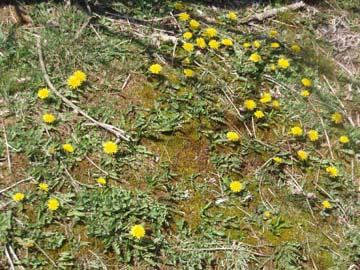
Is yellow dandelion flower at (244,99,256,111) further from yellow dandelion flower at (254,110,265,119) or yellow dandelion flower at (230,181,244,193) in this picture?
yellow dandelion flower at (230,181,244,193)

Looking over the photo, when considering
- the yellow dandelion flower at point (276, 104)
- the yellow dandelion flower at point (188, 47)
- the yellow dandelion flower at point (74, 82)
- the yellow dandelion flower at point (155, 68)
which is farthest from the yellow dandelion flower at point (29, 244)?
the yellow dandelion flower at point (276, 104)

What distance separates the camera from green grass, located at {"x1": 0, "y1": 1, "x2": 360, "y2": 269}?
292 centimetres

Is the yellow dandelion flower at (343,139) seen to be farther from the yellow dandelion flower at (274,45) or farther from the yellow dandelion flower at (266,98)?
the yellow dandelion flower at (274,45)

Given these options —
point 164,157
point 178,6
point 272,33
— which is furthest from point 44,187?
point 272,33

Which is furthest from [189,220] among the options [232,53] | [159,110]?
[232,53]

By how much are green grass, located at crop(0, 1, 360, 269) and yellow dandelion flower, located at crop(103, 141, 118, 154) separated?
0.05 m

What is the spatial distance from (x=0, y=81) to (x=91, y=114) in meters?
0.57

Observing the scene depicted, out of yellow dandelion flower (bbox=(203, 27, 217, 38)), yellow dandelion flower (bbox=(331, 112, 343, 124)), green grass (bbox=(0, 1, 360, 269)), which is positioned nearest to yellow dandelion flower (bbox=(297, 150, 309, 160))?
green grass (bbox=(0, 1, 360, 269))

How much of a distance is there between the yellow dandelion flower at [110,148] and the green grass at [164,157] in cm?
5

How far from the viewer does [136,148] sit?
3.31 metres

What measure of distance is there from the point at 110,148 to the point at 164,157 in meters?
0.35

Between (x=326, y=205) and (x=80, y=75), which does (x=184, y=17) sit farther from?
(x=326, y=205)

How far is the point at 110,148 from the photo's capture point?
320 cm

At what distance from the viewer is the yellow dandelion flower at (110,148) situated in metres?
3.19
